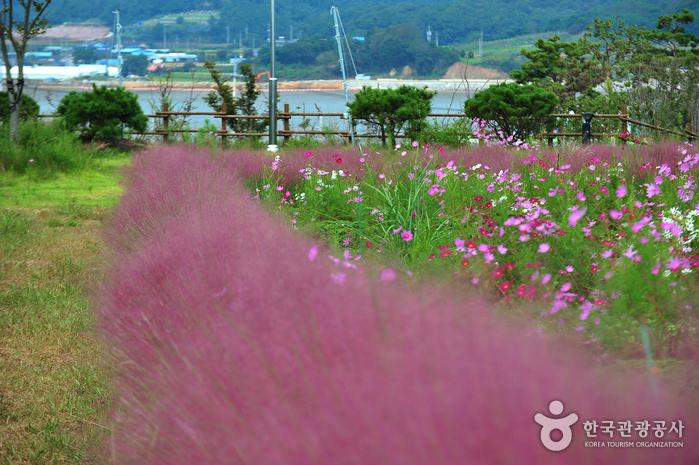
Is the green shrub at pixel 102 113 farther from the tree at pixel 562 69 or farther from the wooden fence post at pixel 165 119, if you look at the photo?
the tree at pixel 562 69

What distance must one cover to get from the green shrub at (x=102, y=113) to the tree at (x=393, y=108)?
5.57 metres

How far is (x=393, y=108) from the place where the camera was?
1183 cm

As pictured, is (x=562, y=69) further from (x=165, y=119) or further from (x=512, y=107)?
(x=165, y=119)

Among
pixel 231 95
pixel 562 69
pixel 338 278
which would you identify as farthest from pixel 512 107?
pixel 562 69

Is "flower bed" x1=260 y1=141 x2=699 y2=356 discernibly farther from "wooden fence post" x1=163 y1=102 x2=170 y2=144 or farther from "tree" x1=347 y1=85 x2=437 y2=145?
"wooden fence post" x1=163 y1=102 x2=170 y2=144

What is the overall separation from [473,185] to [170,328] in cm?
299

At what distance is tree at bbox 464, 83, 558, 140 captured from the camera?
11492mm

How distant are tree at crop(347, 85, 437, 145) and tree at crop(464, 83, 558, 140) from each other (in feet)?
3.24

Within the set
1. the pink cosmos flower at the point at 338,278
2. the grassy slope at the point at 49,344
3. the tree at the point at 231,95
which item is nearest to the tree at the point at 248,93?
the tree at the point at 231,95

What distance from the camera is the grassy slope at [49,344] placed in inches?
97.5

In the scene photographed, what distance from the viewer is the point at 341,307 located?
3.77 feet

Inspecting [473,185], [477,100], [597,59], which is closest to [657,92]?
[597,59]

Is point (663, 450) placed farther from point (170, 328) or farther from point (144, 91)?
point (144, 91)

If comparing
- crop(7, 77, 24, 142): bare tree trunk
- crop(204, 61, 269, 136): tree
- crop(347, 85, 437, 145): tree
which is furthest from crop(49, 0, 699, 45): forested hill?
crop(7, 77, 24, 142): bare tree trunk
